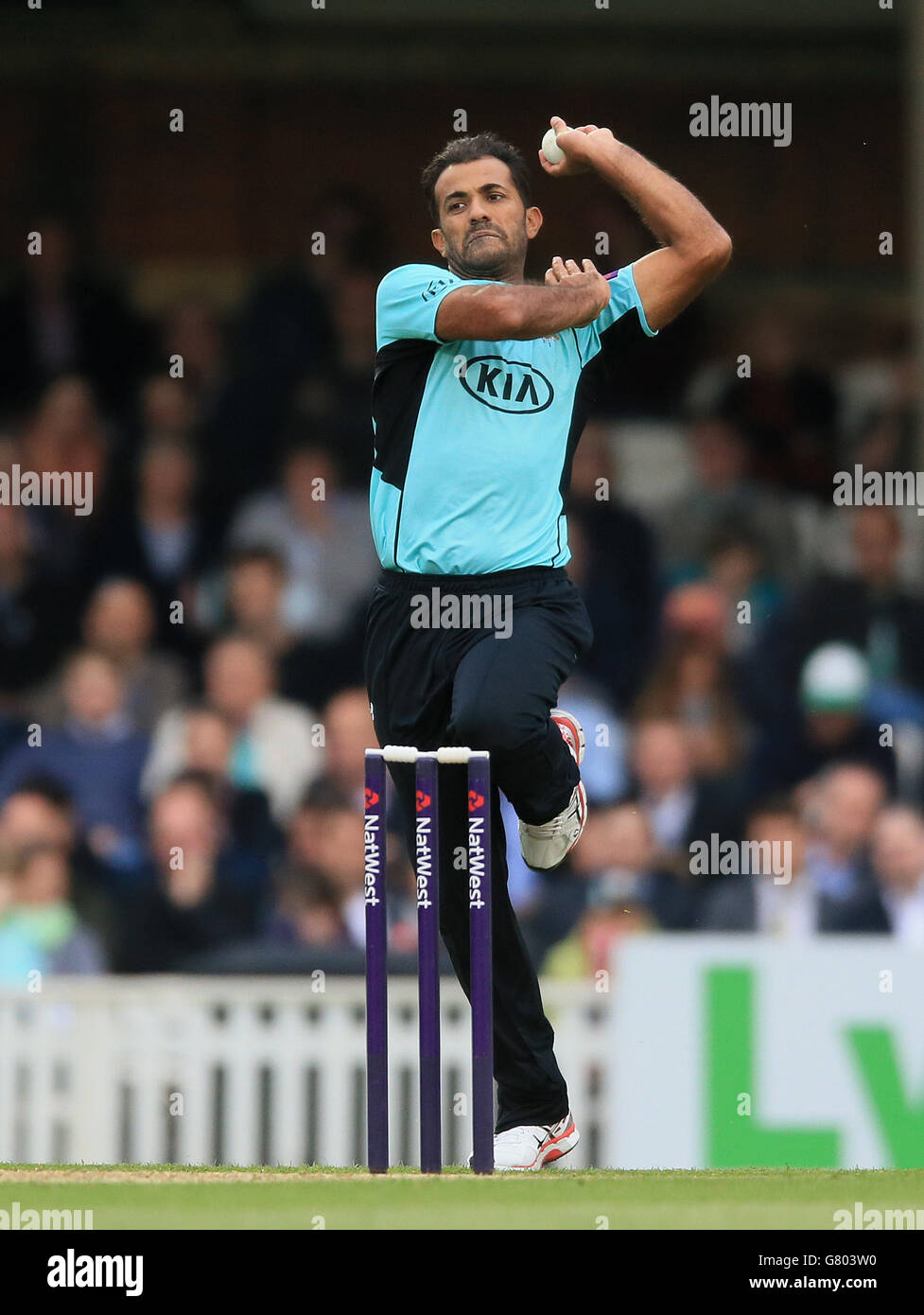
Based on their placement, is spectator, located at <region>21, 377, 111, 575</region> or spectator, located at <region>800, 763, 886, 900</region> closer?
spectator, located at <region>800, 763, 886, 900</region>

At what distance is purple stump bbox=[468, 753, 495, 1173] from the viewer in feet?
18.5

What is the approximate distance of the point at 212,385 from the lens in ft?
42.6

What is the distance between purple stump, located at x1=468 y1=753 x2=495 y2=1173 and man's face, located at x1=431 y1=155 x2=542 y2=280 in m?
1.37

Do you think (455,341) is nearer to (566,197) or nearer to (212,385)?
(212,385)

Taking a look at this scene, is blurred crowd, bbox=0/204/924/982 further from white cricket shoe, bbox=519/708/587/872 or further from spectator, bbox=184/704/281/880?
white cricket shoe, bbox=519/708/587/872

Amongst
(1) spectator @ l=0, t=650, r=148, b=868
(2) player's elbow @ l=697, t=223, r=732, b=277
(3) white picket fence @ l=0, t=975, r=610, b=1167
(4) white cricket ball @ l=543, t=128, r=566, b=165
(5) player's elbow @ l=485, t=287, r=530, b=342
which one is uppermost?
(4) white cricket ball @ l=543, t=128, r=566, b=165

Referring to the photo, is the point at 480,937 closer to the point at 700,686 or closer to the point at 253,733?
the point at 253,733

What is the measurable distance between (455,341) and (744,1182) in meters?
2.35

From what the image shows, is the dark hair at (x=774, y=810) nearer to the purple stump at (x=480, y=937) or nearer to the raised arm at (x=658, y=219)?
the raised arm at (x=658, y=219)

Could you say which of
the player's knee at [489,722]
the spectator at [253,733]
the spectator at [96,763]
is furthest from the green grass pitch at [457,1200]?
the spectator at [253,733]

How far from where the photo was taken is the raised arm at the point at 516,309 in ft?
18.8

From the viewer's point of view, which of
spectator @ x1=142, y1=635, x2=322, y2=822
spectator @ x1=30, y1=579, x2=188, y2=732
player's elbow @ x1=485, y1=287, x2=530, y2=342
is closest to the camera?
player's elbow @ x1=485, y1=287, x2=530, y2=342

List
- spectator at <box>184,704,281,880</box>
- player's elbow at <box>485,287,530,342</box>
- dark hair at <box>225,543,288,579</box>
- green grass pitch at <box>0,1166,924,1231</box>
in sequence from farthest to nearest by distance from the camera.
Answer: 1. dark hair at <box>225,543,288,579</box>
2. spectator at <box>184,704,281,880</box>
3. player's elbow at <box>485,287,530,342</box>
4. green grass pitch at <box>0,1166,924,1231</box>

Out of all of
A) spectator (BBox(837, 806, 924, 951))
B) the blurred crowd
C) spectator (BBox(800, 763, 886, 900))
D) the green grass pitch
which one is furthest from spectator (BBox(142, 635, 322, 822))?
the green grass pitch
